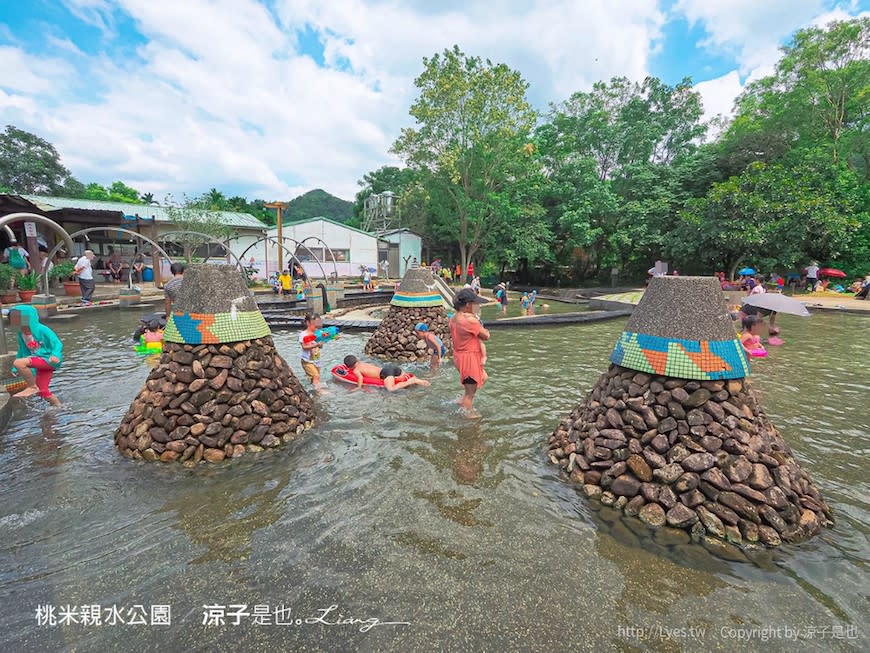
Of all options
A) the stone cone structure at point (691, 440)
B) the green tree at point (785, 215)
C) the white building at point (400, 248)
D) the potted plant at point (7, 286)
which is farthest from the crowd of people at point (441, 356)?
the white building at point (400, 248)

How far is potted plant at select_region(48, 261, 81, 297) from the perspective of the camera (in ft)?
59.7

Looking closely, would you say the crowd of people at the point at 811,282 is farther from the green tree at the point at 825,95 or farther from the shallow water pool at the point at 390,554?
the shallow water pool at the point at 390,554

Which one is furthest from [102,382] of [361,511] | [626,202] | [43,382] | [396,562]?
[626,202]

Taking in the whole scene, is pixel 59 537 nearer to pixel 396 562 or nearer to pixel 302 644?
pixel 302 644

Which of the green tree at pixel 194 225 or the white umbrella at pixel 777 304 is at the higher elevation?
the green tree at pixel 194 225

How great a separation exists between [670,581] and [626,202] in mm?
32663

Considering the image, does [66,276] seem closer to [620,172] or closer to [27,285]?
[27,285]

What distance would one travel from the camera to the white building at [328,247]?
3120 centimetres

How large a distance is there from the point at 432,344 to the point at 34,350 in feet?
22.1

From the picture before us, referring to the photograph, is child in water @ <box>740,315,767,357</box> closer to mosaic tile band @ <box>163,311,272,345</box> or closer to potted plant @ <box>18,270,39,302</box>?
mosaic tile band @ <box>163,311,272,345</box>

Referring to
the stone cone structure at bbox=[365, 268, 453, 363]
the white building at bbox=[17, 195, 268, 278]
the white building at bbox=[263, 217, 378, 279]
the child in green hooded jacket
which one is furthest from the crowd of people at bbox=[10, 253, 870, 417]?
the white building at bbox=[263, 217, 378, 279]

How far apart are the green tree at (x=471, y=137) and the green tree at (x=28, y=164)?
3843 cm

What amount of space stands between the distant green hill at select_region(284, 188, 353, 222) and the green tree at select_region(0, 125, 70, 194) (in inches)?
1474

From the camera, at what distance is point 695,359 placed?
3.86 metres
